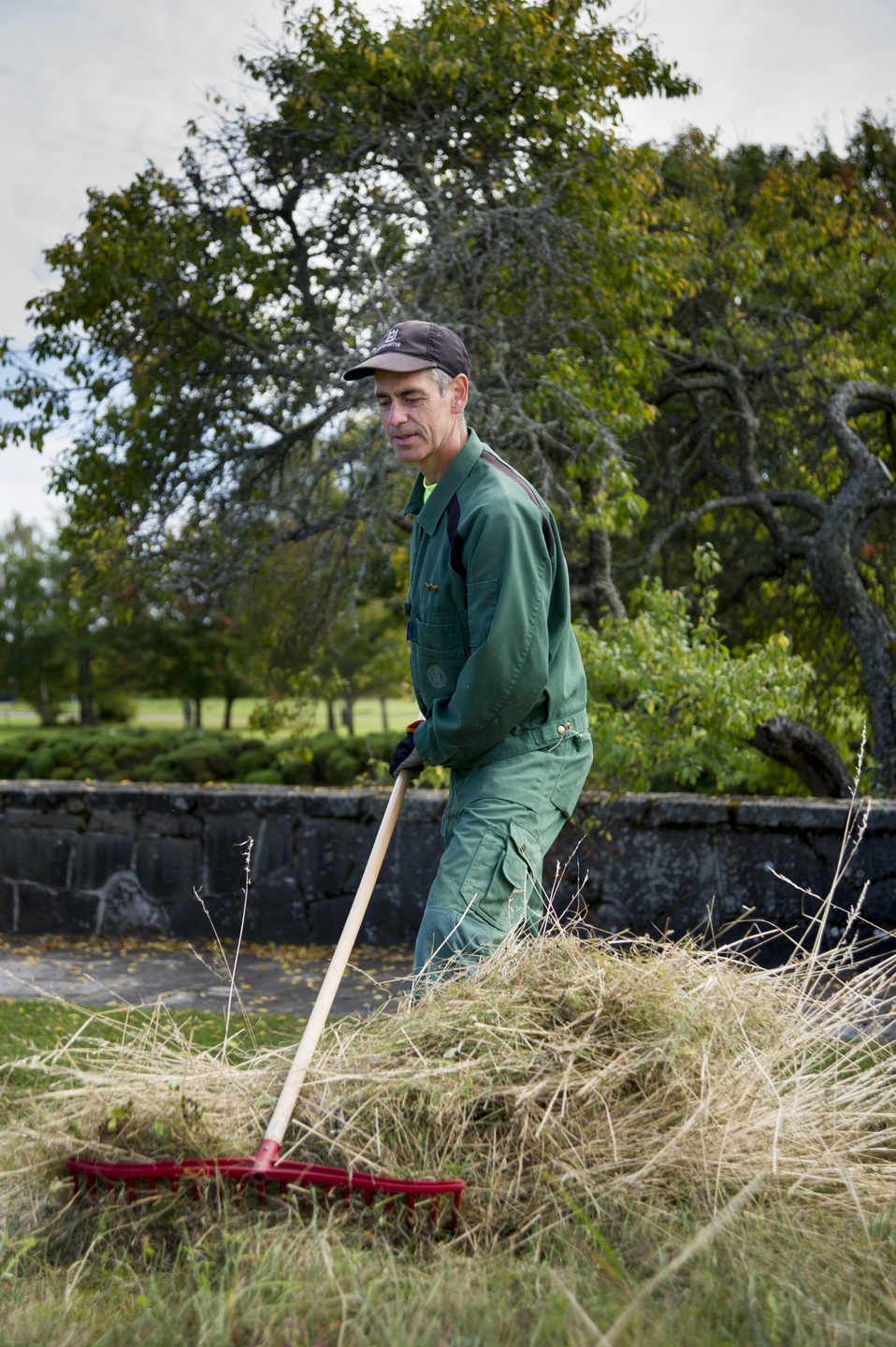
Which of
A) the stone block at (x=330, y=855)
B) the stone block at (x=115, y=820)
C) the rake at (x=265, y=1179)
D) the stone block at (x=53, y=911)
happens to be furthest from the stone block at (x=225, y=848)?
the rake at (x=265, y=1179)

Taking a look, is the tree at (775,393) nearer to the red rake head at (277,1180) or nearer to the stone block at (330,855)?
the stone block at (330,855)

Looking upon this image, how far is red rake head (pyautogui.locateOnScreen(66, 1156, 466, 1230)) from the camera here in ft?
6.91

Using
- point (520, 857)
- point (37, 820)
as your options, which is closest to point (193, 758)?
point (37, 820)

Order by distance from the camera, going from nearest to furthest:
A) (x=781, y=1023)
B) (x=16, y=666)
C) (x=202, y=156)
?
(x=781, y=1023), (x=202, y=156), (x=16, y=666)

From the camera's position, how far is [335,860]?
6.17 metres

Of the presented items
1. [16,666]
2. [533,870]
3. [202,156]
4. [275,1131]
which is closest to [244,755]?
[202,156]

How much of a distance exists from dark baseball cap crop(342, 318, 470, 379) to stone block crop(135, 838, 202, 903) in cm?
393

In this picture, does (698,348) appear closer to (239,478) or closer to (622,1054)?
(239,478)

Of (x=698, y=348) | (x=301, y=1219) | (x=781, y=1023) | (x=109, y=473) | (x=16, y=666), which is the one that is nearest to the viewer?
(x=301, y=1219)

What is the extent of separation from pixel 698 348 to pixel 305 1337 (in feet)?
→ 28.8

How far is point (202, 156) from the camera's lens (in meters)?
7.67

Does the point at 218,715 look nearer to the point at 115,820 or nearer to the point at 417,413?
the point at 115,820

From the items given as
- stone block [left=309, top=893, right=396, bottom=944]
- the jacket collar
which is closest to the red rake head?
the jacket collar

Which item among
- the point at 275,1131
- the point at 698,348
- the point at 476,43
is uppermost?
the point at 476,43
